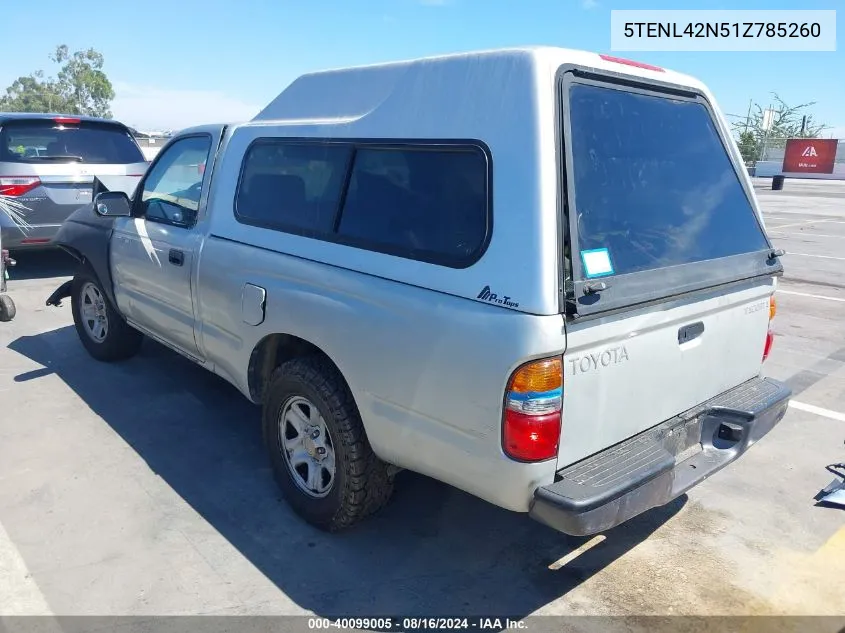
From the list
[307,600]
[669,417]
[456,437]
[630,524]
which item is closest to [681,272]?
[669,417]

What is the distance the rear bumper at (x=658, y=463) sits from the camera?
90.8 inches

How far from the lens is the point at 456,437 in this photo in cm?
246

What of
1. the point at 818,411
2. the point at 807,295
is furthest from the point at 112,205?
the point at 807,295

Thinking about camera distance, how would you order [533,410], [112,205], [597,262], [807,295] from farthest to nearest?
[807,295] < [112,205] < [597,262] < [533,410]

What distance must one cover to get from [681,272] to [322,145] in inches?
69.5

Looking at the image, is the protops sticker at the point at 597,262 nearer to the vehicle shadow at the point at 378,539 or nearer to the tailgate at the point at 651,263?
the tailgate at the point at 651,263

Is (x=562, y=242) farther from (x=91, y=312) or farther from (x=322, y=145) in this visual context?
(x=91, y=312)

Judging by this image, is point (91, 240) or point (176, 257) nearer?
point (176, 257)

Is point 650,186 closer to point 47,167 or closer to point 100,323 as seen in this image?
point 100,323

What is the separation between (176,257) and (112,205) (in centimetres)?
86

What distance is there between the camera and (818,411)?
190 inches

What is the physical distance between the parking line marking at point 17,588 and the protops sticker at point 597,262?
254 cm

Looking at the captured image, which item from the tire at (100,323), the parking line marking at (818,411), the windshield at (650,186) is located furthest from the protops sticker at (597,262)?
the tire at (100,323)

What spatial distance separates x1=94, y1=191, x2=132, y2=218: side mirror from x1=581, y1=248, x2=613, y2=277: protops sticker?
3.40m
